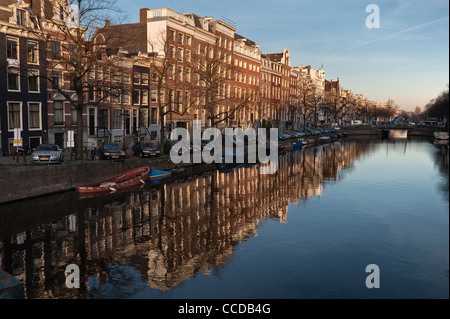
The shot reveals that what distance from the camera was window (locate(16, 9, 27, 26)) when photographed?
37.8 m

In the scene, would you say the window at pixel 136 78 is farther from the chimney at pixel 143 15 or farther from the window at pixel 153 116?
the chimney at pixel 143 15

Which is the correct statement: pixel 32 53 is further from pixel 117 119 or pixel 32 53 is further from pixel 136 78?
pixel 136 78

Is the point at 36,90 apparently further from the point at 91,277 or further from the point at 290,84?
the point at 290,84

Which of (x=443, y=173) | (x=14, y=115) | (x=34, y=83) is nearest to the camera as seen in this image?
(x=14, y=115)

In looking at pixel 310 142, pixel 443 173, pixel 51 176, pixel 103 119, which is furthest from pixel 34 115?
pixel 310 142

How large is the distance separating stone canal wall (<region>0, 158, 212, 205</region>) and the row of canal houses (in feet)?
17.9

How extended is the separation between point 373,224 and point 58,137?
36.2 metres

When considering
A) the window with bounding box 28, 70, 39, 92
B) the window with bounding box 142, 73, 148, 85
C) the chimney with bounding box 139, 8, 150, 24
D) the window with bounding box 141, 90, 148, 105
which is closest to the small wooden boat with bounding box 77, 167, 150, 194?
the window with bounding box 28, 70, 39, 92

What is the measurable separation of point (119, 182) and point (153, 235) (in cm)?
1338

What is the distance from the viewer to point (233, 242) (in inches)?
817

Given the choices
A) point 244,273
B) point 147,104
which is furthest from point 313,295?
point 147,104

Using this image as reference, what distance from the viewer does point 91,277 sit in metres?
15.7

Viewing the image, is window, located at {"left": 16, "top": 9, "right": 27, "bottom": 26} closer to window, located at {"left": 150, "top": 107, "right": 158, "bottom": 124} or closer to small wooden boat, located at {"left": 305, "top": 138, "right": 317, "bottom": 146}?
window, located at {"left": 150, "top": 107, "right": 158, "bottom": 124}

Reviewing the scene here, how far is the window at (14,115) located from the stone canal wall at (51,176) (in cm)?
1232
